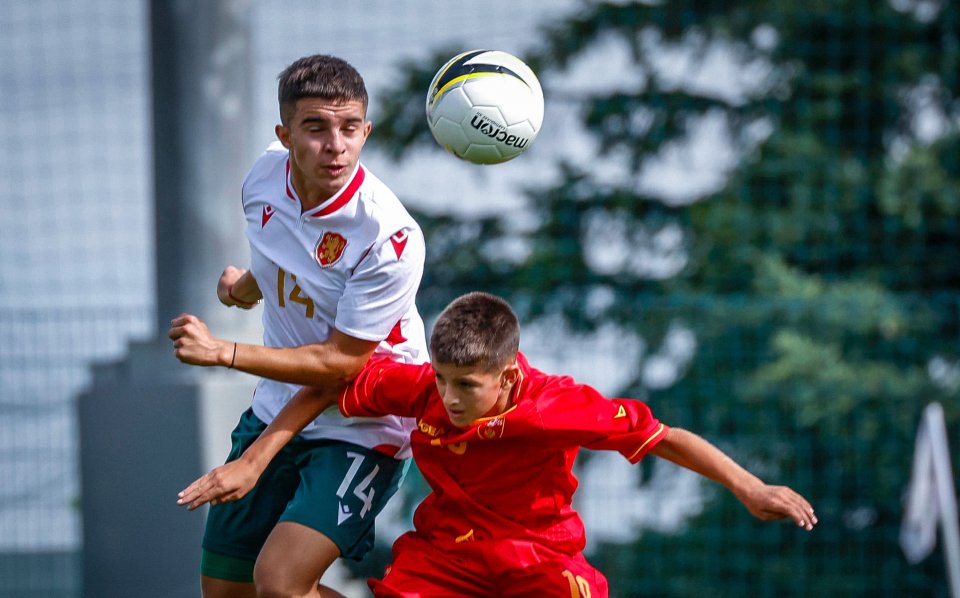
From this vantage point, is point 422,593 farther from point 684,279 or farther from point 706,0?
point 706,0

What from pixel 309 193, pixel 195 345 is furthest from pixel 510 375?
pixel 195 345

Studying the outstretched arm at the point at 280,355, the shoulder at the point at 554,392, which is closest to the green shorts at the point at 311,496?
the outstretched arm at the point at 280,355

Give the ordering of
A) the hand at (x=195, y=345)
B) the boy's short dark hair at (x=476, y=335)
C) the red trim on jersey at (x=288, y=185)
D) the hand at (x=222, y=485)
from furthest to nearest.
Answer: the red trim on jersey at (x=288, y=185) → the boy's short dark hair at (x=476, y=335) → the hand at (x=222, y=485) → the hand at (x=195, y=345)

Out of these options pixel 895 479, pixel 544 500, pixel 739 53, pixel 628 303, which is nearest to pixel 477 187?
pixel 628 303

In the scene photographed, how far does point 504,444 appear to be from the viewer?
3.57 metres

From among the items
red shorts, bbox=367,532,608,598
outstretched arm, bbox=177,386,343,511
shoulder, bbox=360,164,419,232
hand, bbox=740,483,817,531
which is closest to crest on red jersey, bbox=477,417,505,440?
red shorts, bbox=367,532,608,598

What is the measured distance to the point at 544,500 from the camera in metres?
3.60

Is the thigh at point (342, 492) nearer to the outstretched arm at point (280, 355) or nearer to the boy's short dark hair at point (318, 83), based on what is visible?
the outstretched arm at point (280, 355)

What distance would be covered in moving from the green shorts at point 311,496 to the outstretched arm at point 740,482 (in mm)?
809

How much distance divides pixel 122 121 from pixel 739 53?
5.00 metres

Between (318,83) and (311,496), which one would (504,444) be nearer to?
(311,496)

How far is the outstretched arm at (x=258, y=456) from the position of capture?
332 cm

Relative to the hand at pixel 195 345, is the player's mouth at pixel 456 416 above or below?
below

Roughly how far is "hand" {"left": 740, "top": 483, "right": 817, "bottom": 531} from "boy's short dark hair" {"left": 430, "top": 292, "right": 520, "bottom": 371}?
29.5 inches
